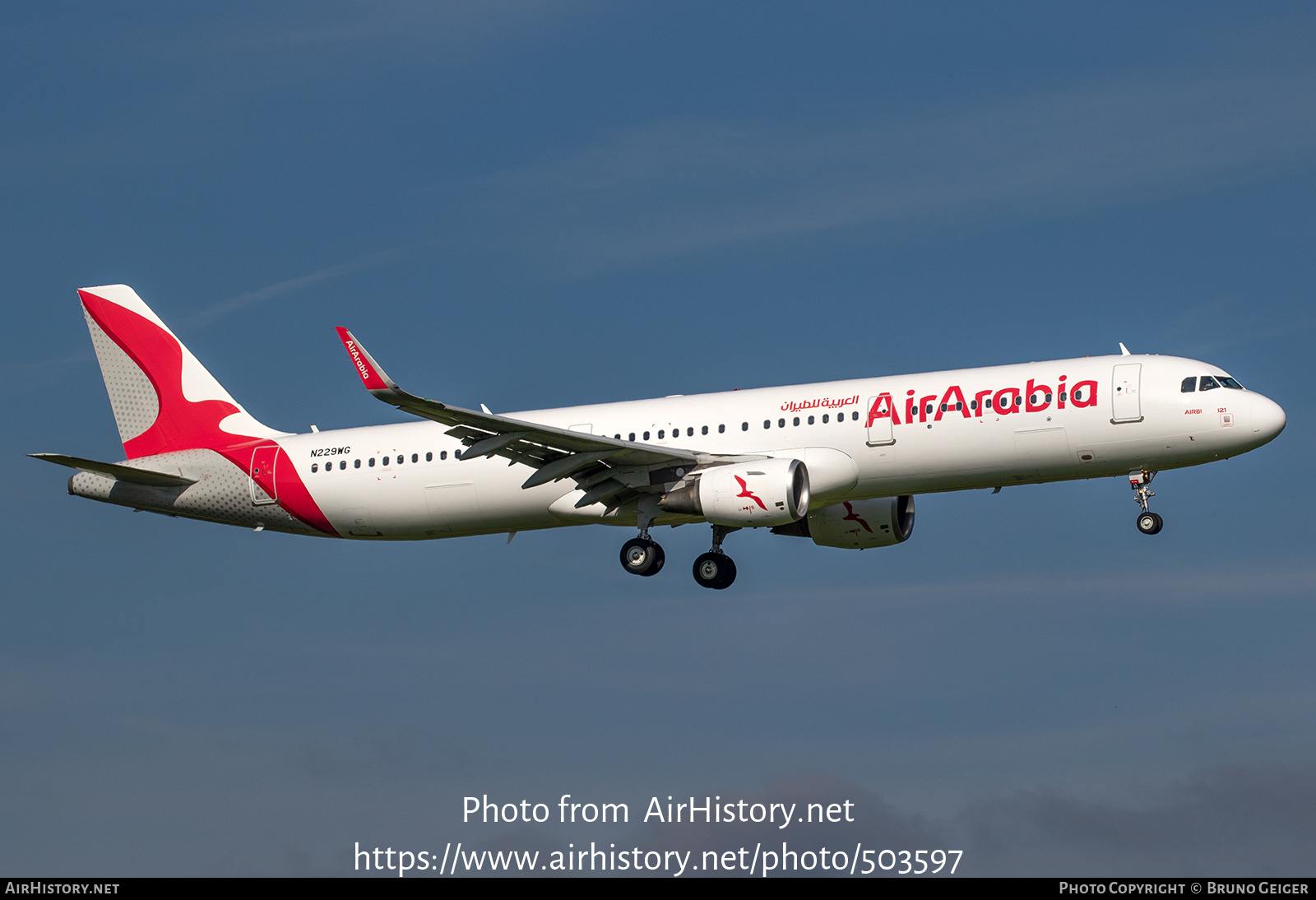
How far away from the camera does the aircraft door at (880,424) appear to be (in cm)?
4238

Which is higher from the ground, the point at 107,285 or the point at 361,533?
the point at 107,285

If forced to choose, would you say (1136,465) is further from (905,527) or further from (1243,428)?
(905,527)

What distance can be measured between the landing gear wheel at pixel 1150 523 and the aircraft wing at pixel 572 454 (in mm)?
10411

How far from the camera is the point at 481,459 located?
152ft

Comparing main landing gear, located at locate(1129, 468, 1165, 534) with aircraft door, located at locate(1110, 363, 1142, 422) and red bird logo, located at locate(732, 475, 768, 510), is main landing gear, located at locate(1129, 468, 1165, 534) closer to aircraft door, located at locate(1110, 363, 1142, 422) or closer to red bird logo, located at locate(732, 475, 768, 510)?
aircraft door, located at locate(1110, 363, 1142, 422)

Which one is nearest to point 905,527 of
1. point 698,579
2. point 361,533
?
point 698,579

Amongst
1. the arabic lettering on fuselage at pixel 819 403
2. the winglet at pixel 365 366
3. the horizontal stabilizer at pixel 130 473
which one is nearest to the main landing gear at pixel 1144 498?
the arabic lettering on fuselage at pixel 819 403

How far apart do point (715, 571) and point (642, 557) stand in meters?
2.47

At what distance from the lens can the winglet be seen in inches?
1506

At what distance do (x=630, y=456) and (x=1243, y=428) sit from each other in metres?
15.0

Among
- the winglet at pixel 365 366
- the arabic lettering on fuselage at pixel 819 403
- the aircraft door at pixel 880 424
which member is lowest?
the winglet at pixel 365 366

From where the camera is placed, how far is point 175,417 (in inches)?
2009

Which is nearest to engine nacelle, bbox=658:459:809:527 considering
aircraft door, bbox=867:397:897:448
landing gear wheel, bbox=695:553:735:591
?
aircraft door, bbox=867:397:897:448

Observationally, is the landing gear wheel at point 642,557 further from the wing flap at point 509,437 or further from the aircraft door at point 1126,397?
the aircraft door at point 1126,397
